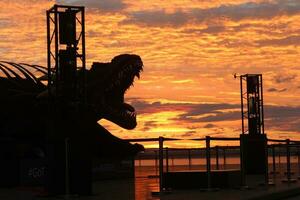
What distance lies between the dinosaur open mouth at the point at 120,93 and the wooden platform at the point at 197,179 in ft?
17.7

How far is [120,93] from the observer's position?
20828 millimetres

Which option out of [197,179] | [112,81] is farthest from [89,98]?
[197,179]

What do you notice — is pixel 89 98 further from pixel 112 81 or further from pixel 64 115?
pixel 64 115

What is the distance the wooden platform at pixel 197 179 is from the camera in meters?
15.8

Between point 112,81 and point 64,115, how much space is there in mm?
6561

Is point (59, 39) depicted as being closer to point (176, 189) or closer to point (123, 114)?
point (176, 189)

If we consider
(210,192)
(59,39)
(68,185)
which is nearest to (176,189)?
(210,192)

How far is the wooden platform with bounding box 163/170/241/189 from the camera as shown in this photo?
51.7 ft

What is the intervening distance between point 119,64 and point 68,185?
726 centimetres

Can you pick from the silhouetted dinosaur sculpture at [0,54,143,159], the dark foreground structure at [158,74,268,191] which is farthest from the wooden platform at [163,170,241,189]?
the silhouetted dinosaur sculpture at [0,54,143,159]

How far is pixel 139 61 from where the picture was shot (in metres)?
20.5

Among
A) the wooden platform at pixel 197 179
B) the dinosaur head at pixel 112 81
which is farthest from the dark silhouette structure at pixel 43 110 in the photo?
the wooden platform at pixel 197 179

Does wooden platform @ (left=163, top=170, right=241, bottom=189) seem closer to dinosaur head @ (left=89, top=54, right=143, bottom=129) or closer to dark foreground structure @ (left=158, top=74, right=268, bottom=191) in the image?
dark foreground structure @ (left=158, top=74, right=268, bottom=191)

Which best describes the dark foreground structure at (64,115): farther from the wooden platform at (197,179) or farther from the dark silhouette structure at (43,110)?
the wooden platform at (197,179)
